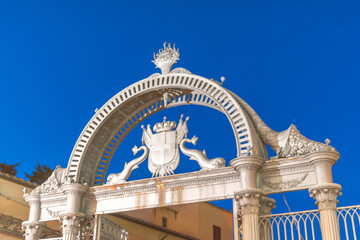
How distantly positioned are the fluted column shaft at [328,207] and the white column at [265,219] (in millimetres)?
1182

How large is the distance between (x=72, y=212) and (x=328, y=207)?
613cm

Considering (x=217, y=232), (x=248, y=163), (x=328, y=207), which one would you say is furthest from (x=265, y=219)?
(x=217, y=232)

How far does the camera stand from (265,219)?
35.1 ft

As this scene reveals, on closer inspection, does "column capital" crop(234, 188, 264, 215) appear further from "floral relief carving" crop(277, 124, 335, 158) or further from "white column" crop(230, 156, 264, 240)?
"floral relief carving" crop(277, 124, 335, 158)

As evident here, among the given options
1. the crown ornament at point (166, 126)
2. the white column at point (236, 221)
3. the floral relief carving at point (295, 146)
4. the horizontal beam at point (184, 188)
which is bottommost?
the white column at point (236, 221)

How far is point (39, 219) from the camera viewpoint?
1335cm

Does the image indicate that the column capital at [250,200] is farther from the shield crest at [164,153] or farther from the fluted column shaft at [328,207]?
the shield crest at [164,153]

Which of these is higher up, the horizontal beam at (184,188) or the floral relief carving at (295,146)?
the floral relief carving at (295,146)

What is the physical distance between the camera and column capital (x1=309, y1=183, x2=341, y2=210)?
393 inches

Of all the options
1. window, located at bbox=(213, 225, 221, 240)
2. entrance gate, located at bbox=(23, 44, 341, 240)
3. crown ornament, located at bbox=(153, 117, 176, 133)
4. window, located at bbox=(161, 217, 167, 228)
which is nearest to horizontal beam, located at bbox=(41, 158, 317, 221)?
entrance gate, located at bbox=(23, 44, 341, 240)

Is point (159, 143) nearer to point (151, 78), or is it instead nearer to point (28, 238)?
point (151, 78)

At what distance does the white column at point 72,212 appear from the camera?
493 inches

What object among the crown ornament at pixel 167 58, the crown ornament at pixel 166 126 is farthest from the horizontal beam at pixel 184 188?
the crown ornament at pixel 167 58

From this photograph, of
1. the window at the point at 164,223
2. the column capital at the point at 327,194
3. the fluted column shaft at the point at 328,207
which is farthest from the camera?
the window at the point at 164,223
